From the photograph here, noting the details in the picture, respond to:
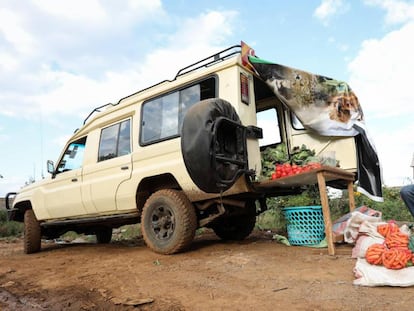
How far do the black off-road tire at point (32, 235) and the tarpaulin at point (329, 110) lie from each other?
491 cm

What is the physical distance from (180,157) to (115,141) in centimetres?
152

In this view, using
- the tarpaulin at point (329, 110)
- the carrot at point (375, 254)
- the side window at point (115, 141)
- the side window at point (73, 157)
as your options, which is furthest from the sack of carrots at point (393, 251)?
the side window at point (73, 157)

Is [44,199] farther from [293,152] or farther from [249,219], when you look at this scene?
Answer: [293,152]

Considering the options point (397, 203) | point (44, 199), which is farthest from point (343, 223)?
point (44, 199)

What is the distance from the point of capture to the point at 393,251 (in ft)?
9.52

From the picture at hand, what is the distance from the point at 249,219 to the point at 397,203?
12.3 ft

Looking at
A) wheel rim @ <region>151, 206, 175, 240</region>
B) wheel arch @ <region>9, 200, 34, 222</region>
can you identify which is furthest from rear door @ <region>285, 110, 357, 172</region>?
wheel arch @ <region>9, 200, 34, 222</region>

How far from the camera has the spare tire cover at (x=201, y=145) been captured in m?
3.58

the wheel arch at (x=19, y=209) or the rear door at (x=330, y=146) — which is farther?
the wheel arch at (x=19, y=209)

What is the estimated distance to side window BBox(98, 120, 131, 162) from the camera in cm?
525

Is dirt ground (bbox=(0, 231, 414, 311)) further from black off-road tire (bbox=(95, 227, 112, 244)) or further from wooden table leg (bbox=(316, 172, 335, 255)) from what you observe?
black off-road tire (bbox=(95, 227, 112, 244))

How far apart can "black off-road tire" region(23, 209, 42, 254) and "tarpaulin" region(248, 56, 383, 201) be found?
4.91 m

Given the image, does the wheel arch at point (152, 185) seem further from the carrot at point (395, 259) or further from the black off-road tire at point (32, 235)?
the black off-road tire at point (32, 235)

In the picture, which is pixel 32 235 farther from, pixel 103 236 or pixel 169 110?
pixel 169 110
